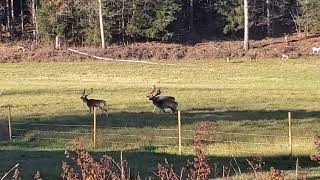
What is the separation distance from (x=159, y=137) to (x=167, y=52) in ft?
152

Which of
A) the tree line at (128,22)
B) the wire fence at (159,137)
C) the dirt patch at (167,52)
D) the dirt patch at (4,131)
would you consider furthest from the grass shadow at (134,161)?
the tree line at (128,22)

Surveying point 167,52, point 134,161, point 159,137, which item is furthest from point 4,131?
point 167,52

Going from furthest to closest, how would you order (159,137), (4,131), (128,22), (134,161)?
Answer: 1. (128,22)
2. (4,131)
3. (159,137)
4. (134,161)

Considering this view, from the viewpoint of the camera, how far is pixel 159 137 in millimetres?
23516

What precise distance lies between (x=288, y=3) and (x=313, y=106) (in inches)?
2408

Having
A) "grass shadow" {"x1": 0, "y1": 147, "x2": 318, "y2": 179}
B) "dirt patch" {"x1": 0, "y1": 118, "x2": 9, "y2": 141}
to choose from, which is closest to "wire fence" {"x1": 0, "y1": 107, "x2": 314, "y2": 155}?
"dirt patch" {"x1": 0, "y1": 118, "x2": 9, "y2": 141}

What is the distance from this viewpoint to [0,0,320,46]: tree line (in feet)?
259

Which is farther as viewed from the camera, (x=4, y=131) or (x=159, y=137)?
(x=4, y=131)

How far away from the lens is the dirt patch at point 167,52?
2707 inches

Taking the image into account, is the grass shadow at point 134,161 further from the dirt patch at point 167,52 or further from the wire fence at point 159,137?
the dirt patch at point 167,52

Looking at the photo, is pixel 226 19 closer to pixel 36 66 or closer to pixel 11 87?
pixel 36 66

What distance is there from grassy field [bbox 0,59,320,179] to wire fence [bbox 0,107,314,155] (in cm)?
4

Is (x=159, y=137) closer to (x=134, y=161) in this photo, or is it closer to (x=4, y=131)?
(x=134, y=161)

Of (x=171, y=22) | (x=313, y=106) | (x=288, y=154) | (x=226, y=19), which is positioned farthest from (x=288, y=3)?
(x=288, y=154)
